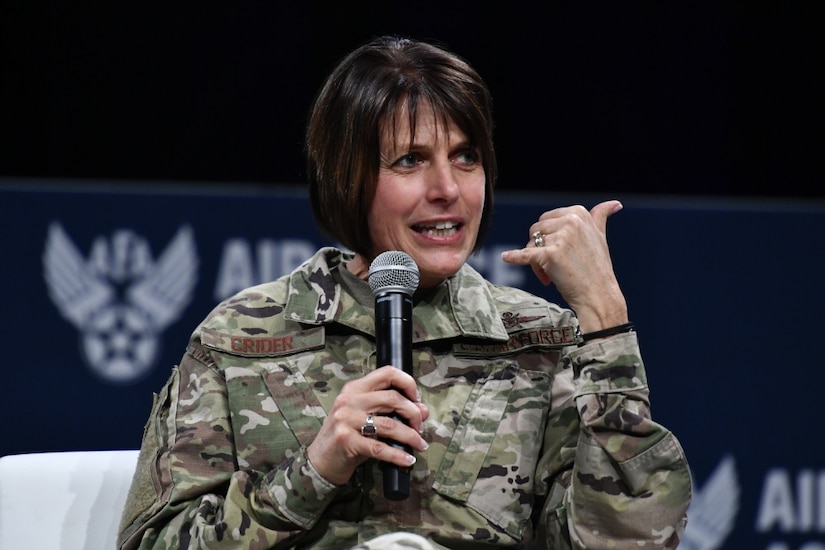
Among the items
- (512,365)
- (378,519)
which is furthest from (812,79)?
(378,519)

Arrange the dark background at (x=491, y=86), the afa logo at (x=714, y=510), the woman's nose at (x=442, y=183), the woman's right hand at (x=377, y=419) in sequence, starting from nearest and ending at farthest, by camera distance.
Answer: the woman's right hand at (x=377, y=419) → the woman's nose at (x=442, y=183) → the afa logo at (x=714, y=510) → the dark background at (x=491, y=86)

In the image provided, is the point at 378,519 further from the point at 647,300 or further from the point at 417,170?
the point at 647,300

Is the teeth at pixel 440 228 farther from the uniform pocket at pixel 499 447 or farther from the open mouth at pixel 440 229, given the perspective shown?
the uniform pocket at pixel 499 447

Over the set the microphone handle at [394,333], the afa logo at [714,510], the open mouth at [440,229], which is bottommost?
the afa logo at [714,510]

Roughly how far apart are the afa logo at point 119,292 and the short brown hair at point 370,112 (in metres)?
1.07

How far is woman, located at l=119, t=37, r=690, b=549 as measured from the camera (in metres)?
1.69

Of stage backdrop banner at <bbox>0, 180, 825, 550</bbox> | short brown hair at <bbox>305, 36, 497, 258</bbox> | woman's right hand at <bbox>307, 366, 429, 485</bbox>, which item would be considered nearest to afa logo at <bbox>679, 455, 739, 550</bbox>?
stage backdrop banner at <bbox>0, 180, 825, 550</bbox>

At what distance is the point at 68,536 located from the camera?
1.88 meters

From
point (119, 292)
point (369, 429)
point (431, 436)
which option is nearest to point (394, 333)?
point (369, 429)

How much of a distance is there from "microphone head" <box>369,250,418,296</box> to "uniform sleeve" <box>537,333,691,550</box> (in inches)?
10.7

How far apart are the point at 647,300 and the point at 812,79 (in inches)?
42.6

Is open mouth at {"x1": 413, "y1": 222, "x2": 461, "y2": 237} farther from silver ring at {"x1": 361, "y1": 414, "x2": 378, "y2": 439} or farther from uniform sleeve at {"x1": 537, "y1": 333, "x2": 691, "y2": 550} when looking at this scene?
silver ring at {"x1": 361, "y1": 414, "x2": 378, "y2": 439}

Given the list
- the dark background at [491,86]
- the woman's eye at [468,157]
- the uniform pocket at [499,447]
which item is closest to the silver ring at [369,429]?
the uniform pocket at [499,447]

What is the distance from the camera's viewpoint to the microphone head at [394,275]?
1585 millimetres
